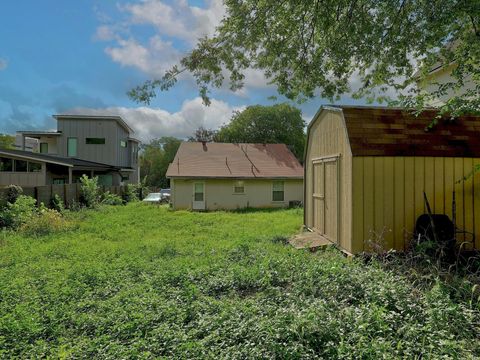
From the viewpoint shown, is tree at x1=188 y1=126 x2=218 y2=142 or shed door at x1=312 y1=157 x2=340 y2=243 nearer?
shed door at x1=312 y1=157 x2=340 y2=243

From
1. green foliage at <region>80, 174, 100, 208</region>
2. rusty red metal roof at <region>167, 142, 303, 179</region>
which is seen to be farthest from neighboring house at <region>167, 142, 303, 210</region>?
green foliage at <region>80, 174, 100, 208</region>

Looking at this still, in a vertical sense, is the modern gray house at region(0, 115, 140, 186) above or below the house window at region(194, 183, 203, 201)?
above

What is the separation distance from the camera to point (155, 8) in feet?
21.0

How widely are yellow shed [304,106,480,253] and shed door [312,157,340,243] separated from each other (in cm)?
28

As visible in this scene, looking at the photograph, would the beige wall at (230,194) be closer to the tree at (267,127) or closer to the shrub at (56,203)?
the shrub at (56,203)

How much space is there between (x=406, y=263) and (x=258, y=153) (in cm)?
1617

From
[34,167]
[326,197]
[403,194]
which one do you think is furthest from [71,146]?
[403,194]

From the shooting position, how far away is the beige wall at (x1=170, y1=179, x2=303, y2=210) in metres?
18.0

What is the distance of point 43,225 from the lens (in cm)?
965

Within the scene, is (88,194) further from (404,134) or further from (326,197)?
(404,134)

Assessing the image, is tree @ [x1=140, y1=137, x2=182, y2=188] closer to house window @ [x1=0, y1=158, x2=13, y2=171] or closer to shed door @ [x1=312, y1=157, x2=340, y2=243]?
house window @ [x1=0, y1=158, x2=13, y2=171]

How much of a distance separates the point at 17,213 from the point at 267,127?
30726 mm

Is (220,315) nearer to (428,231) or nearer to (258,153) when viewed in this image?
(428,231)

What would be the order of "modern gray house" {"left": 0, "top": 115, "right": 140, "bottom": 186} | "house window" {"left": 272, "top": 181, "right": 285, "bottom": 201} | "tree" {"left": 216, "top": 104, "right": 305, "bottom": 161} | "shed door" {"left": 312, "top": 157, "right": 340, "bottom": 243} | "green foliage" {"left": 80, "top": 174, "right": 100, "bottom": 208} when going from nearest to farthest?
"shed door" {"left": 312, "top": 157, "right": 340, "bottom": 243}
"green foliage" {"left": 80, "top": 174, "right": 100, "bottom": 208}
"house window" {"left": 272, "top": 181, "right": 285, "bottom": 201}
"modern gray house" {"left": 0, "top": 115, "right": 140, "bottom": 186}
"tree" {"left": 216, "top": 104, "right": 305, "bottom": 161}
